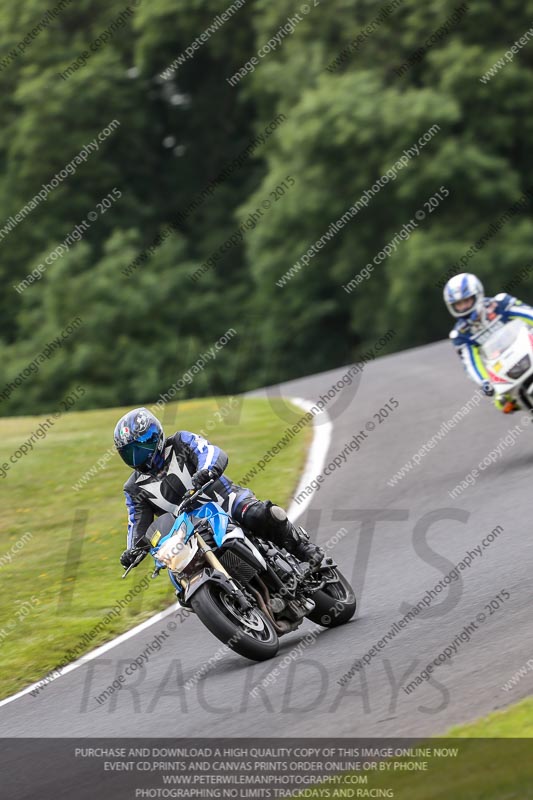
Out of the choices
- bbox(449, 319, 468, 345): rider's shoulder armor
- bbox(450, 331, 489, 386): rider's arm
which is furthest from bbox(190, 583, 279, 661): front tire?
bbox(449, 319, 468, 345): rider's shoulder armor

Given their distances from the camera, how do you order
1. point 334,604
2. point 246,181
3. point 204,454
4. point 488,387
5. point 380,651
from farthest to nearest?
1. point 246,181
2. point 488,387
3. point 334,604
4. point 204,454
5. point 380,651

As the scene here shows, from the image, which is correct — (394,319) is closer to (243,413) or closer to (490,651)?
(243,413)

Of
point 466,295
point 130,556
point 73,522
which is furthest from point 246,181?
point 130,556

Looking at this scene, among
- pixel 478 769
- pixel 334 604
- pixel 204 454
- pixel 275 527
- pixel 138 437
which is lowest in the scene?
pixel 334 604

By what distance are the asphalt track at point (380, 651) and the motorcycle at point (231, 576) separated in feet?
0.86

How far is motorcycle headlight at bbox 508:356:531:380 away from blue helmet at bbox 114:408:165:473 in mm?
5071

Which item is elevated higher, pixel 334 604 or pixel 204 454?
pixel 204 454

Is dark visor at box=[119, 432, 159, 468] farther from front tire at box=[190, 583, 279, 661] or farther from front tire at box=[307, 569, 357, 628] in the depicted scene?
front tire at box=[307, 569, 357, 628]

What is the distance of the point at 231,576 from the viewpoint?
841 centimetres

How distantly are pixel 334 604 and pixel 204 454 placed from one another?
4.73 ft

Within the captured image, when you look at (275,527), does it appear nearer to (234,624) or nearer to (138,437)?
(234,624)

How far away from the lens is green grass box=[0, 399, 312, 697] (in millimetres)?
11289

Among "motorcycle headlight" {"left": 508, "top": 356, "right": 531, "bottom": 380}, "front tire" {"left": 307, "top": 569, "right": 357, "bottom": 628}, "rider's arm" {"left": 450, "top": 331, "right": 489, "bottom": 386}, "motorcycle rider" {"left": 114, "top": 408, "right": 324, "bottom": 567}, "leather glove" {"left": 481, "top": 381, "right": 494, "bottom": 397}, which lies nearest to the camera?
"motorcycle rider" {"left": 114, "top": 408, "right": 324, "bottom": 567}

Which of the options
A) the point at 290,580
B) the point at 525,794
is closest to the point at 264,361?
the point at 290,580
